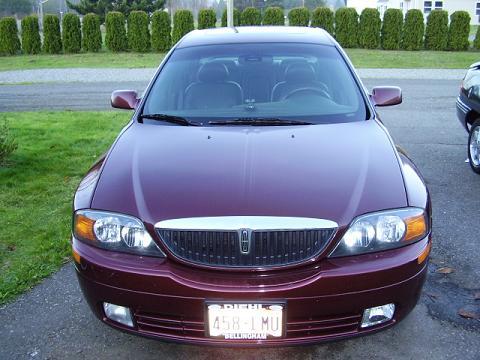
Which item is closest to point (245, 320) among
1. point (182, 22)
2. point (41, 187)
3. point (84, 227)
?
point (84, 227)

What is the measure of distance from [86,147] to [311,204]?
534 centimetres

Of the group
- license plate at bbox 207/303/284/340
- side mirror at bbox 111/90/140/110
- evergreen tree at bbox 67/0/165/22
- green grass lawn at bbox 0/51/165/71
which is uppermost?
side mirror at bbox 111/90/140/110

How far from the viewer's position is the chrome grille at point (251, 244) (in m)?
2.28

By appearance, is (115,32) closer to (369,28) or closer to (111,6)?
(369,28)

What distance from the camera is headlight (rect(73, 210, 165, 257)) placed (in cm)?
239

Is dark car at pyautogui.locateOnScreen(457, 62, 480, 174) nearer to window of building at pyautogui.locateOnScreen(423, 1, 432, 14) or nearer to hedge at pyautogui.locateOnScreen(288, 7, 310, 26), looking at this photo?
hedge at pyautogui.locateOnScreen(288, 7, 310, 26)

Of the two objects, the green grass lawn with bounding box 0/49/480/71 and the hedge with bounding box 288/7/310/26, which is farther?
the hedge with bounding box 288/7/310/26

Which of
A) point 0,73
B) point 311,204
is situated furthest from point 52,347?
point 0,73

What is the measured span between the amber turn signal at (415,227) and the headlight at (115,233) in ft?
3.76

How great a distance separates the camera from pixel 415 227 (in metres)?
2.47

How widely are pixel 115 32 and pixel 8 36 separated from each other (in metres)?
4.77

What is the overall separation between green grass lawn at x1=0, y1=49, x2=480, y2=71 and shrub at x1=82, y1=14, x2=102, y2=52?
882 mm

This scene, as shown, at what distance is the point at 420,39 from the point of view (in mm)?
→ 22719

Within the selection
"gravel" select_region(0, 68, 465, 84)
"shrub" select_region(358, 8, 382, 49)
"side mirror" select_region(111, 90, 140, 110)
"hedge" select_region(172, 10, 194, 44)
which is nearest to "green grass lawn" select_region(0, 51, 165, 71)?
"gravel" select_region(0, 68, 465, 84)
